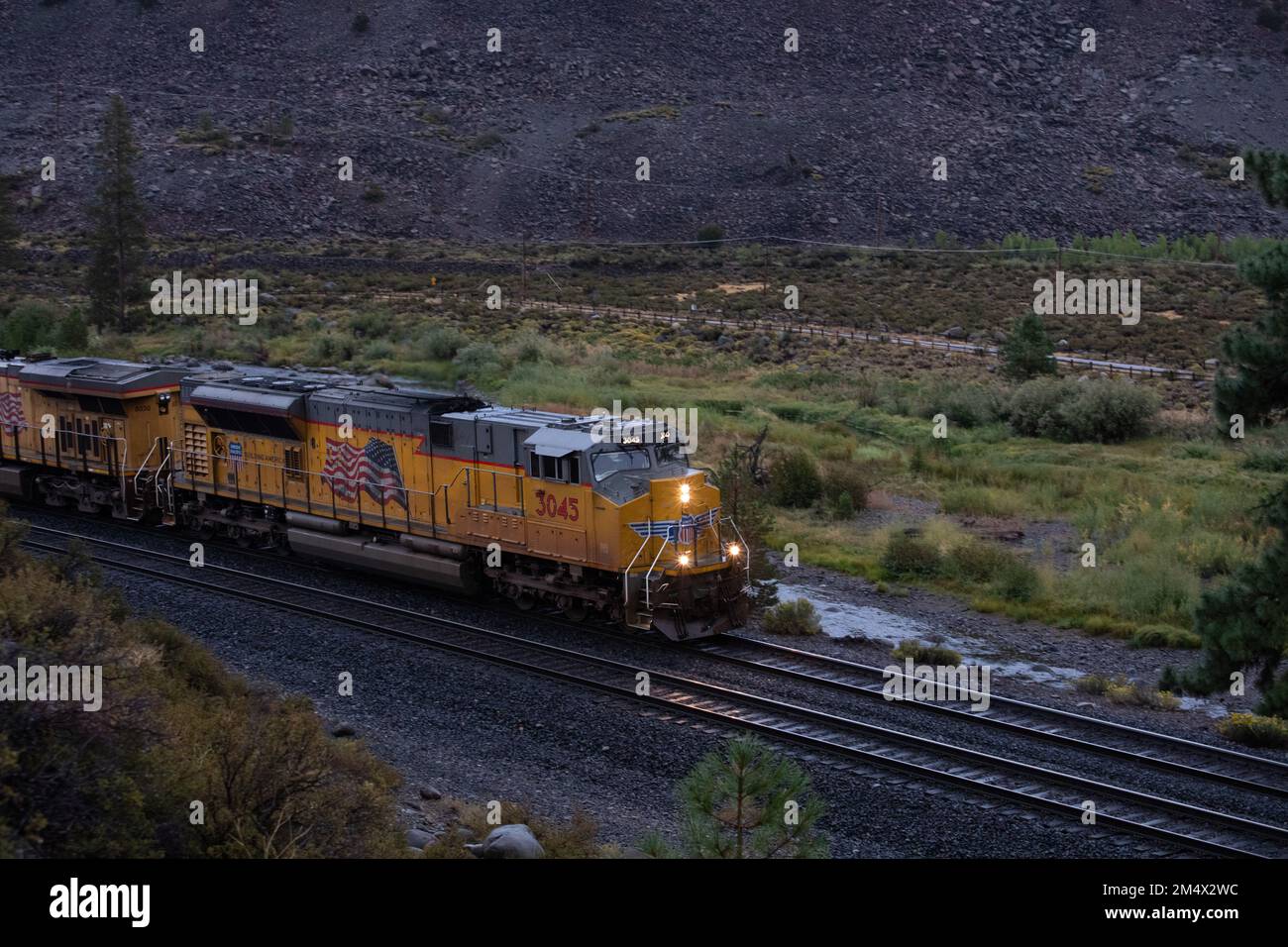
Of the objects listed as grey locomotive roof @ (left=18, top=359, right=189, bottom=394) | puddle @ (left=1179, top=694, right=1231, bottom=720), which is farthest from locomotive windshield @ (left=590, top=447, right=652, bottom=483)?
grey locomotive roof @ (left=18, top=359, right=189, bottom=394)

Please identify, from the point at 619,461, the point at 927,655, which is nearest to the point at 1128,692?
the point at 927,655

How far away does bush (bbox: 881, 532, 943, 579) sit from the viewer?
2427 centimetres

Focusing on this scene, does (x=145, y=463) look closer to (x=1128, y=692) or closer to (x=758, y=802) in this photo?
(x=1128, y=692)

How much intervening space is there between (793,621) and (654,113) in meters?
85.5

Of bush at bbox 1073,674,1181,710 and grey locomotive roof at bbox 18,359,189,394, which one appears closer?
bush at bbox 1073,674,1181,710

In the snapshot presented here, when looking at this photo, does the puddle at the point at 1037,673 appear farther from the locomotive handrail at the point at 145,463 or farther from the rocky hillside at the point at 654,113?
the rocky hillside at the point at 654,113

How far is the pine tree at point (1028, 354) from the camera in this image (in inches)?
1655

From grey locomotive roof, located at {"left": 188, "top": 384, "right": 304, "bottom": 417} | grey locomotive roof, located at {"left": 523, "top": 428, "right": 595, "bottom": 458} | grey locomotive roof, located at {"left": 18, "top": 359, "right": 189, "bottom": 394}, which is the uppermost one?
grey locomotive roof, located at {"left": 18, "top": 359, "right": 189, "bottom": 394}

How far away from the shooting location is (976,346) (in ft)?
174

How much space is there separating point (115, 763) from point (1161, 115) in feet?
352

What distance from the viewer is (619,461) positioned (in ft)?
62.1

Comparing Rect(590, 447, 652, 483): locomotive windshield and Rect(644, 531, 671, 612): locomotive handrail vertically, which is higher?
Rect(590, 447, 652, 483): locomotive windshield

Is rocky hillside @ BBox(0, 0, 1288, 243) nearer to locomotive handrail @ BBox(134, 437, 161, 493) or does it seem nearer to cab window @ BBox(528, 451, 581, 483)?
locomotive handrail @ BBox(134, 437, 161, 493)

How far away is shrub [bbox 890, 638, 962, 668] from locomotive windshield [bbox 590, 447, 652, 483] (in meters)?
4.50
